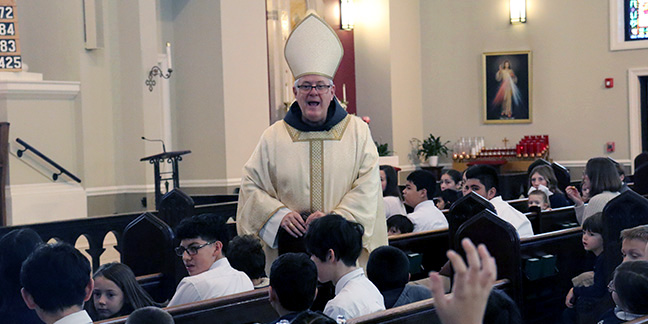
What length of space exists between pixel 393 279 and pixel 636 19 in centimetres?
1204

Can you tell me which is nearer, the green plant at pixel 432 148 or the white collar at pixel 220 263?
the white collar at pixel 220 263

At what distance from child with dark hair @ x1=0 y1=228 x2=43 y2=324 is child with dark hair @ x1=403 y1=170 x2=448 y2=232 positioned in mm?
3166

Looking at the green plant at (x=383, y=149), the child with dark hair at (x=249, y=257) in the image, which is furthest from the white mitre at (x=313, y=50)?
the green plant at (x=383, y=149)

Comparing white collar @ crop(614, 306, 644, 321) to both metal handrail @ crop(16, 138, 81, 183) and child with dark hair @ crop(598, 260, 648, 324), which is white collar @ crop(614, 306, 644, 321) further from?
metal handrail @ crop(16, 138, 81, 183)

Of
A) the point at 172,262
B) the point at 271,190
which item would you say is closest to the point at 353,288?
the point at 271,190

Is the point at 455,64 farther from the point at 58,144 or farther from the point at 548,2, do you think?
the point at 58,144

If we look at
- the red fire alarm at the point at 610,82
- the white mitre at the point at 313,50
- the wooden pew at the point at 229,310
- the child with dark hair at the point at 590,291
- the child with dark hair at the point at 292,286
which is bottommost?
the child with dark hair at the point at 590,291

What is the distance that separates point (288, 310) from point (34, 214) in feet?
24.7

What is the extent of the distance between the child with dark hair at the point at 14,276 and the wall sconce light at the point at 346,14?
11214 mm

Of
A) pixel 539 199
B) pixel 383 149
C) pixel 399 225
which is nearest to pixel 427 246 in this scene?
pixel 399 225

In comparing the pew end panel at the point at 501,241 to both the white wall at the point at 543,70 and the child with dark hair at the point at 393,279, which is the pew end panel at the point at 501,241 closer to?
the child with dark hair at the point at 393,279

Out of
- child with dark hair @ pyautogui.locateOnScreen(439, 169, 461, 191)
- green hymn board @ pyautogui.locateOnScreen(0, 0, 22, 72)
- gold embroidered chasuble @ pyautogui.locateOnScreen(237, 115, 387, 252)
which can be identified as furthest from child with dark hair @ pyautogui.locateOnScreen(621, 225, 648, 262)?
green hymn board @ pyautogui.locateOnScreen(0, 0, 22, 72)

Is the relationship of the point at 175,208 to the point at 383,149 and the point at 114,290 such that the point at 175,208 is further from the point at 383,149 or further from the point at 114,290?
the point at 383,149

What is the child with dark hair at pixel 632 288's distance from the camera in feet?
10.5
